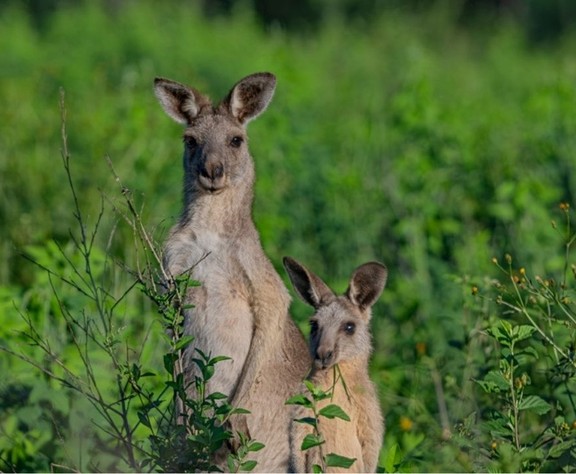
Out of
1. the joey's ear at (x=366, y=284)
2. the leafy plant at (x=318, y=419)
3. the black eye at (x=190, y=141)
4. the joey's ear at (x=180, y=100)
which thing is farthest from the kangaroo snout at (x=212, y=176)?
the leafy plant at (x=318, y=419)

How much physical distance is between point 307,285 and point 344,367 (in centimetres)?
38

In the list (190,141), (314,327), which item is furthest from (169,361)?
(190,141)

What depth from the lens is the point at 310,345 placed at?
17.5ft

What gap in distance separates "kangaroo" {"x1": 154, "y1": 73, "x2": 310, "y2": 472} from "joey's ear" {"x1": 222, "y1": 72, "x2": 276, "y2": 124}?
219 millimetres

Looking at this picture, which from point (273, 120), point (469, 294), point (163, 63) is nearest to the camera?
point (469, 294)

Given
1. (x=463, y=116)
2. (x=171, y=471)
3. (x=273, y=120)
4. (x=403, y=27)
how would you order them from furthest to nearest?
(x=403, y=27) → (x=463, y=116) → (x=273, y=120) → (x=171, y=471)

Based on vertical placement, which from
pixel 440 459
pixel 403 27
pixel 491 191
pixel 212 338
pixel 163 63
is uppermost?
pixel 403 27

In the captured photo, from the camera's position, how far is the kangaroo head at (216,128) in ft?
18.9

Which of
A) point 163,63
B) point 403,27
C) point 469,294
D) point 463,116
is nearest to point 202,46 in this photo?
point 163,63

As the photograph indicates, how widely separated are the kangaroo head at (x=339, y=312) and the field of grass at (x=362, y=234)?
16.5 inches

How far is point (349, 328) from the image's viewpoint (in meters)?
5.29

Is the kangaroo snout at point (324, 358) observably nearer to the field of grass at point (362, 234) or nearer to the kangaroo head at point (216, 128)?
the field of grass at point (362, 234)

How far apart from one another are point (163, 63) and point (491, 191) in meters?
8.86

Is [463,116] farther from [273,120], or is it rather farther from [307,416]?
[307,416]
